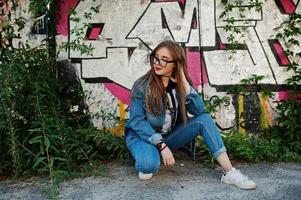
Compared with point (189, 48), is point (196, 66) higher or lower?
lower

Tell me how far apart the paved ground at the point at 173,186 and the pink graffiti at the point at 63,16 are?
1817 mm

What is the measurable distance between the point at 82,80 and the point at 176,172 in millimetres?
1745

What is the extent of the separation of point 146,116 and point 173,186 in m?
0.66

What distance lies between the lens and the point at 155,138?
12.0 ft

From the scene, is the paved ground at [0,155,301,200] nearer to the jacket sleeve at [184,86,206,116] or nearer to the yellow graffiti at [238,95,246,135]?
the jacket sleeve at [184,86,206,116]

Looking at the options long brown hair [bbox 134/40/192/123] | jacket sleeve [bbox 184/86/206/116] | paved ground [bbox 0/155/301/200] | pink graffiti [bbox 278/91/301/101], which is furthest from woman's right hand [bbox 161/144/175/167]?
pink graffiti [bbox 278/91/301/101]

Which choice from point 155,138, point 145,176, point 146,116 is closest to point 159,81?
point 146,116

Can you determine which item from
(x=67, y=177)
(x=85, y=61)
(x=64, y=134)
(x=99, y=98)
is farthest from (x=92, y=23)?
(x=67, y=177)

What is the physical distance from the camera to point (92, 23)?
5055mm

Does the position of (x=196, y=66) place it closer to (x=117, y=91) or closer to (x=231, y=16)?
(x=231, y=16)

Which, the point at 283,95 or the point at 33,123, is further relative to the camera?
the point at 283,95

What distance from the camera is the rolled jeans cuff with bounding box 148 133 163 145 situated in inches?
144

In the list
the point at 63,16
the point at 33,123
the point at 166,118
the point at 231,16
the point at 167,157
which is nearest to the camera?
the point at 167,157

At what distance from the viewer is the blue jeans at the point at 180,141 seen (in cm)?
368
